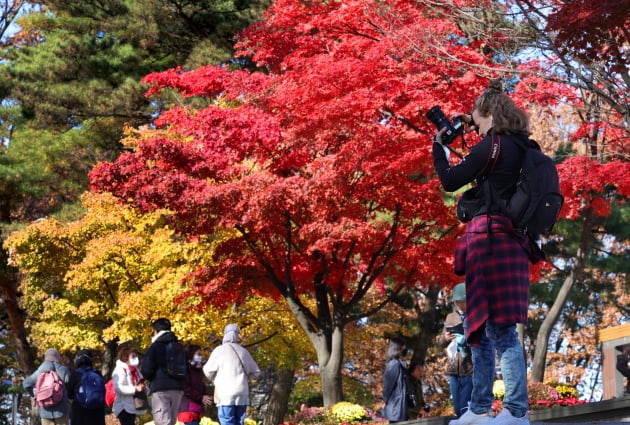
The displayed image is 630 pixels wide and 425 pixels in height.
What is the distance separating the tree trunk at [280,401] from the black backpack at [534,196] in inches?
724

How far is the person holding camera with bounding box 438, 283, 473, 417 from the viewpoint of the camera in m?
9.13

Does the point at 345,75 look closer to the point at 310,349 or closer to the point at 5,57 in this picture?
the point at 310,349

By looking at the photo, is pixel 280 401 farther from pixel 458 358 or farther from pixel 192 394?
pixel 458 358

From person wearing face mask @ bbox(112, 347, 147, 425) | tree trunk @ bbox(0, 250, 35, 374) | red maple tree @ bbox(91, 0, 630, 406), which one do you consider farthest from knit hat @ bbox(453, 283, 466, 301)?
tree trunk @ bbox(0, 250, 35, 374)

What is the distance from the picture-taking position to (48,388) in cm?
1196

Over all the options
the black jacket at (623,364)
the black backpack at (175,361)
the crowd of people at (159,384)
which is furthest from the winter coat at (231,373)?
the black jacket at (623,364)

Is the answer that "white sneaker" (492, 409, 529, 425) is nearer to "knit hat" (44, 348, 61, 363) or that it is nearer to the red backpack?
the red backpack

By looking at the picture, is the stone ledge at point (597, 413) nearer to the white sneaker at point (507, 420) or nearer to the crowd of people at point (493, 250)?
the crowd of people at point (493, 250)

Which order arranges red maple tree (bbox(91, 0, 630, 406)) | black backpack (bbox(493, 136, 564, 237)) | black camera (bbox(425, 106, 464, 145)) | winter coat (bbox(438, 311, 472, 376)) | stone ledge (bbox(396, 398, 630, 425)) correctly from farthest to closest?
1. red maple tree (bbox(91, 0, 630, 406))
2. stone ledge (bbox(396, 398, 630, 425))
3. winter coat (bbox(438, 311, 472, 376))
4. black camera (bbox(425, 106, 464, 145))
5. black backpack (bbox(493, 136, 564, 237))

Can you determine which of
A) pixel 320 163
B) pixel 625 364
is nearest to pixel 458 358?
pixel 320 163

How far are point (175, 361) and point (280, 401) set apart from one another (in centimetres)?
1374

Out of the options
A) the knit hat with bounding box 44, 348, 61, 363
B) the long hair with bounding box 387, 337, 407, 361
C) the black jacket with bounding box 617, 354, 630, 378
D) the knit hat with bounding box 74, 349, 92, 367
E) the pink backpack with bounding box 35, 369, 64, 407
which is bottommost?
the pink backpack with bounding box 35, 369, 64, 407

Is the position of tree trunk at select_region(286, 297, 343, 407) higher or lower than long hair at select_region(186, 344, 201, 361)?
higher

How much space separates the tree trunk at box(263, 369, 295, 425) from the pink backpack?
10936mm
